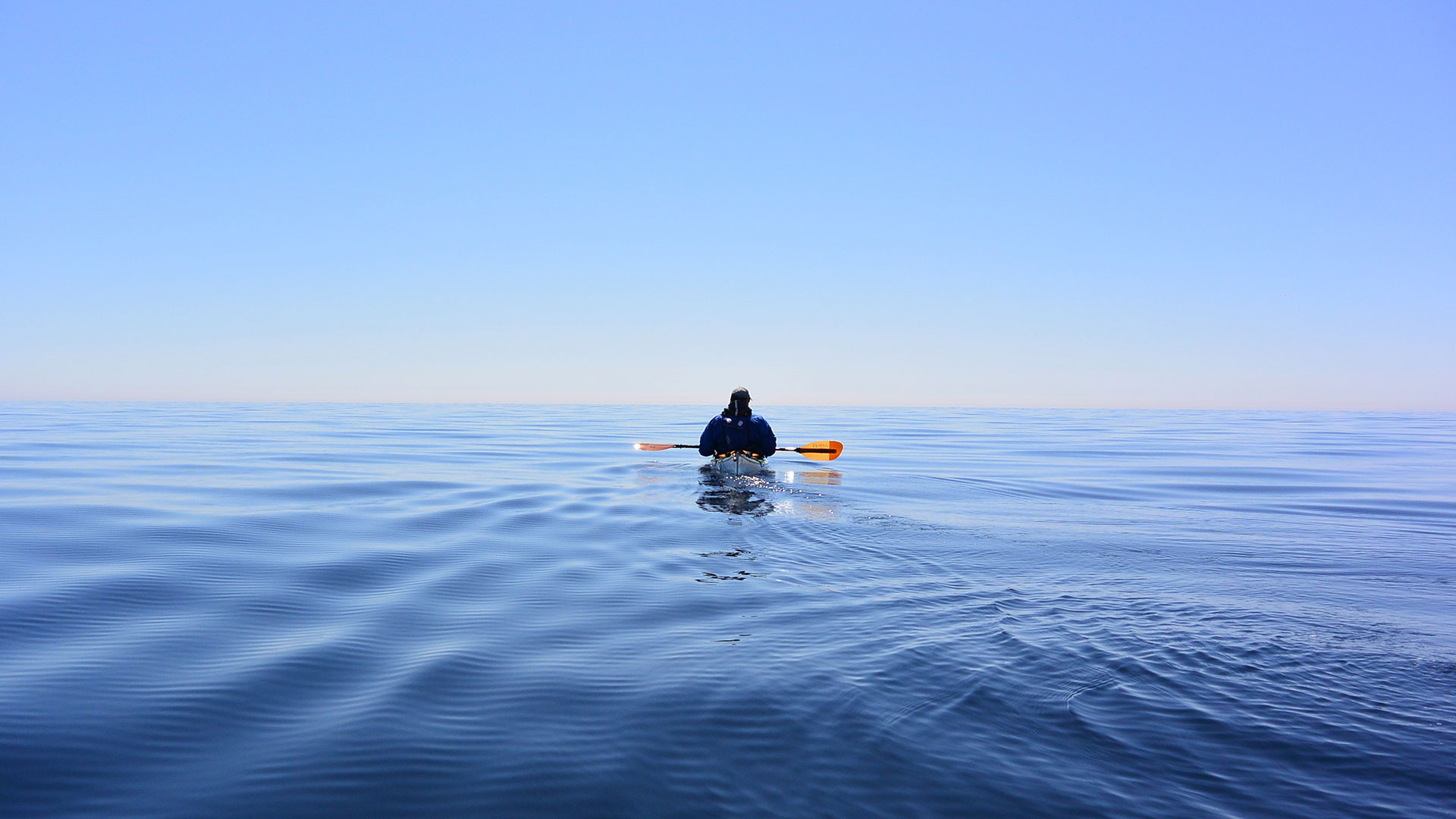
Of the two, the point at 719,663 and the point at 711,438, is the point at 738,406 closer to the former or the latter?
the point at 711,438

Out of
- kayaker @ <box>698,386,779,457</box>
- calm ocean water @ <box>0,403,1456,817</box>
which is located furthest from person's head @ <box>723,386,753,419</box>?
calm ocean water @ <box>0,403,1456,817</box>

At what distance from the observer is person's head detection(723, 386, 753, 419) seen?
816 inches

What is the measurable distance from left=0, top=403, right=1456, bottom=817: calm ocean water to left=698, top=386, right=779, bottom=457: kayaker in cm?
579

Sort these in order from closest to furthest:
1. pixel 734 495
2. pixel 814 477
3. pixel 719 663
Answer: pixel 719 663
pixel 734 495
pixel 814 477

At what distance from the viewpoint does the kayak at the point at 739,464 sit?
2177 centimetres

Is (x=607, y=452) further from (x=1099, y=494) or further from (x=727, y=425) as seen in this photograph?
(x=1099, y=494)

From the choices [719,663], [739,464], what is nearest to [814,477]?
[739,464]

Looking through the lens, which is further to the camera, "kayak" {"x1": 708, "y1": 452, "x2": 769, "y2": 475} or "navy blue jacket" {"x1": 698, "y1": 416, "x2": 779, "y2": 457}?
"kayak" {"x1": 708, "y1": 452, "x2": 769, "y2": 475}

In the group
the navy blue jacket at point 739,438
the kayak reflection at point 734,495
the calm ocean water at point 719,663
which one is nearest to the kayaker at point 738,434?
the navy blue jacket at point 739,438

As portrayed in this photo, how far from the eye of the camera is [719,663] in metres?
6.44

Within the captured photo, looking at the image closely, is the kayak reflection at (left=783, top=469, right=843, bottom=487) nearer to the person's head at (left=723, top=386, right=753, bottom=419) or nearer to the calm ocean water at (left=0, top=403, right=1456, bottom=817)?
the person's head at (left=723, top=386, right=753, bottom=419)

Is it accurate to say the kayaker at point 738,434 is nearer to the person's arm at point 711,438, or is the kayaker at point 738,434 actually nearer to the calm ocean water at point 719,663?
the person's arm at point 711,438

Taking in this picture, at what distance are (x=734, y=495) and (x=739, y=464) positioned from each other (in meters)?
3.97

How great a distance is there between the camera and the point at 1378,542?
12.8 meters
